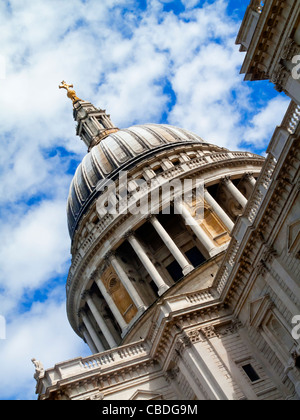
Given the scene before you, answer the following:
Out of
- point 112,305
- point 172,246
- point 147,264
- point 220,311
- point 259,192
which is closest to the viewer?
point 259,192

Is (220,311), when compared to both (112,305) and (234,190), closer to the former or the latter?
(112,305)

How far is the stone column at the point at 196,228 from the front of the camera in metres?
35.6

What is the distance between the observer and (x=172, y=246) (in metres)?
36.2

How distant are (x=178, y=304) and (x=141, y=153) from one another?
76.1ft

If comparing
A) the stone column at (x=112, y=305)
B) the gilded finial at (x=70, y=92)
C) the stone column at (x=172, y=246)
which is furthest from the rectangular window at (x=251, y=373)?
the gilded finial at (x=70, y=92)

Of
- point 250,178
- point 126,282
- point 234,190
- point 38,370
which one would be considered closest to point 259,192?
point 38,370

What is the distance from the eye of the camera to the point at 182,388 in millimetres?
23641

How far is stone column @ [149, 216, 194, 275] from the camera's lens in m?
34.5

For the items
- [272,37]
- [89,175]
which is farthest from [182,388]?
[89,175]

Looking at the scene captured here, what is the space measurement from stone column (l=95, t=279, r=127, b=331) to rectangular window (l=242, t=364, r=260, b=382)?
1423 cm

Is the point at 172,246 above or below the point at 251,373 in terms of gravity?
above

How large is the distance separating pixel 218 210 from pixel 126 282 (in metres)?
8.86

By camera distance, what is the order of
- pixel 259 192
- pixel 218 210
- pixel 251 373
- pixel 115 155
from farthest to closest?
pixel 115 155
pixel 218 210
pixel 259 192
pixel 251 373

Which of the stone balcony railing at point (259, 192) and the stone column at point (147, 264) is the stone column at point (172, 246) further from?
the stone balcony railing at point (259, 192)
